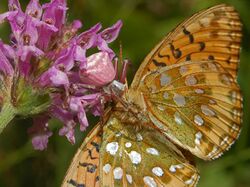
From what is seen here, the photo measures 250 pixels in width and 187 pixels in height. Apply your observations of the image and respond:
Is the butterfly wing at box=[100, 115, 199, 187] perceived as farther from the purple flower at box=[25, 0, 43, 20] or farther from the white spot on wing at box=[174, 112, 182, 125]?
the purple flower at box=[25, 0, 43, 20]

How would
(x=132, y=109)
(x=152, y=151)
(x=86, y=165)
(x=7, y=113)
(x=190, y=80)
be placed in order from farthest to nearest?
(x=190, y=80), (x=152, y=151), (x=132, y=109), (x=86, y=165), (x=7, y=113)

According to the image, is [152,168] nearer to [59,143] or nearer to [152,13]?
[59,143]

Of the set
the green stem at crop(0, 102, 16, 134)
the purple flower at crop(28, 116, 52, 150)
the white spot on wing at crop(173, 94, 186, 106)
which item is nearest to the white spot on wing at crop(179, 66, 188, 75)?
the white spot on wing at crop(173, 94, 186, 106)

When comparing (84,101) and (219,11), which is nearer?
(84,101)

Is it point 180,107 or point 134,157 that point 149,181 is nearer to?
point 134,157

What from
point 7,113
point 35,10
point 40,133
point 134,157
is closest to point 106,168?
point 134,157

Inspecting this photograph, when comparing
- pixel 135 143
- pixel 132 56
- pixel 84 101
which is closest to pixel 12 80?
pixel 84 101
